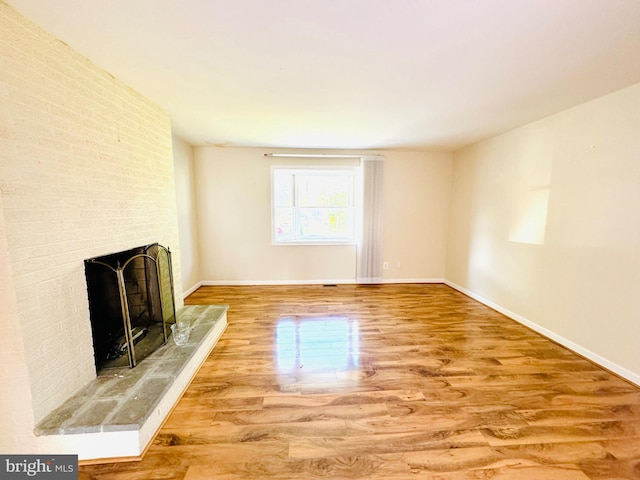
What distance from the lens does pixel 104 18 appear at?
1.29 metres

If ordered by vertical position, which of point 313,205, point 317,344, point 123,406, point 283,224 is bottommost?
point 317,344

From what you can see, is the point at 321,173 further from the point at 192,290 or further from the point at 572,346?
the point at 572,346

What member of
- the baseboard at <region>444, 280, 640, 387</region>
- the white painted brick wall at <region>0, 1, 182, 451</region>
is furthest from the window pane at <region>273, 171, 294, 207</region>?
the baseboard at <region>444, 280, 640, 387</region>

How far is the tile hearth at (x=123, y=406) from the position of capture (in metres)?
1.33

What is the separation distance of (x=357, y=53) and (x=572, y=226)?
258 cm

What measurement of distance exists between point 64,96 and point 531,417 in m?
3.52

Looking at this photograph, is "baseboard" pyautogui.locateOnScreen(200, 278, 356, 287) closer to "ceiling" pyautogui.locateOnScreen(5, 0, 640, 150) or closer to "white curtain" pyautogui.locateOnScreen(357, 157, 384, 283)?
"white curtain" pyautogui.locateOnScreen(357, 157, 384, 283)

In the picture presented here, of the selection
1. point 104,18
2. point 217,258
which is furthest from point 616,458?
point 217,258

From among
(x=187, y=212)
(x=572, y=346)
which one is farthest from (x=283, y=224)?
(x=572, y=346)

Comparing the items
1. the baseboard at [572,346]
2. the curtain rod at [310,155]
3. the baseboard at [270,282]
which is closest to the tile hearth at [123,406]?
the baseboard at [270,282]

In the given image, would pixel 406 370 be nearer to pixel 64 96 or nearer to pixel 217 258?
pixel 64 96

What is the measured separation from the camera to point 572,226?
243 cm

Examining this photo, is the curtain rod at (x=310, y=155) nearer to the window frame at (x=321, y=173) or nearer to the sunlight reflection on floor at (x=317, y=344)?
the window frame at (x=321, y=173)

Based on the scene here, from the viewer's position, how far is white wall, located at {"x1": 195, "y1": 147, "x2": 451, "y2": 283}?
425 centimetres
